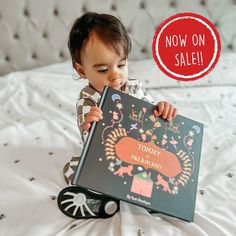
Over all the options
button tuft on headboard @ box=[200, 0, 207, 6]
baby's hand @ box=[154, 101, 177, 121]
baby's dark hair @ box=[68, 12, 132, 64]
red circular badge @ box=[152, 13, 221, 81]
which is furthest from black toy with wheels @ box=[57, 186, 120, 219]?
button tuft on headboard @ box=[200, 0, 207, 6]

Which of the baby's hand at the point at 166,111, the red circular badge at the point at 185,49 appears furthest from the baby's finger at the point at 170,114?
the red circular badge at the point at 185,49

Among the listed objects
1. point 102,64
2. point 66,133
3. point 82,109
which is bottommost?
point 66,133

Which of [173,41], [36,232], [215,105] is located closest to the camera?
[36,232]

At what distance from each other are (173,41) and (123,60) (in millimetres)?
341

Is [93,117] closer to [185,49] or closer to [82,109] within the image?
[82,109]

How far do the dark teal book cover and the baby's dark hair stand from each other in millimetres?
161

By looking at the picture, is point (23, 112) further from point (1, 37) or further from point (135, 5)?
point (135, 5)

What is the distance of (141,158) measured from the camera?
844 mm

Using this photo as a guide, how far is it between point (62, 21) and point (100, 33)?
0.90 m

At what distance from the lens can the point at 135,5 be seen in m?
1.80

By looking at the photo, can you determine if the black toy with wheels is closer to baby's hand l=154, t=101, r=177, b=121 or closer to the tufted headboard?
baby's hand l=154, t=101, r=177, b=121

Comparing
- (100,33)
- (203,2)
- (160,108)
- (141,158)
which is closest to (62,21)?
(203,2)

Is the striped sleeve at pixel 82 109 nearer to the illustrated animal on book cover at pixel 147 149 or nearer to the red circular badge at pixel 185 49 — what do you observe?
the illustrated animal on book cover at pixel 147 149

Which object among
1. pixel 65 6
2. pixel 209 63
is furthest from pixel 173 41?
pixel 65 6
